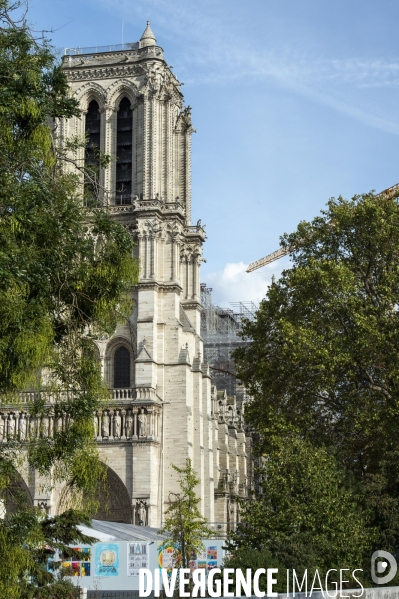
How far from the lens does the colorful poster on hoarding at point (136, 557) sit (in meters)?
19.6

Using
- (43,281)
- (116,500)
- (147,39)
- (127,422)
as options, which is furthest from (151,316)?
(43,281)

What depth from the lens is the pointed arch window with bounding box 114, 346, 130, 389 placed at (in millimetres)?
40219

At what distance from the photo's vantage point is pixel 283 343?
89.5ft

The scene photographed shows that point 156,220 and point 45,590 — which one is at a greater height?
point 156,220

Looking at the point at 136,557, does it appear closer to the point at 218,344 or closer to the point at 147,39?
the point at 147,39

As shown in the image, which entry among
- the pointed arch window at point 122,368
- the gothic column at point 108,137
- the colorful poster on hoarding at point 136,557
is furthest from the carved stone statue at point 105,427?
the colorful poster on hoarding at point 136,557

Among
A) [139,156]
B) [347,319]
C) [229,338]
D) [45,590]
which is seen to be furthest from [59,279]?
[229,338]

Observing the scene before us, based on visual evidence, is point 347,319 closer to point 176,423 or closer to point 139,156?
point 176,423

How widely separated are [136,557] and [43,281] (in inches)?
379

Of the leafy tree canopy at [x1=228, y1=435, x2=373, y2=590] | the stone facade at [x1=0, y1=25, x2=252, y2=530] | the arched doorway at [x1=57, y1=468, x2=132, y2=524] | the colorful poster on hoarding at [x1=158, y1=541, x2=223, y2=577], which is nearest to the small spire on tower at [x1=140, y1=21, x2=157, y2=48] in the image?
the stone facade at [x1=0, y1=25, x2=252, y2=530]

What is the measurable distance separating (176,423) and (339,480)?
54.0 ft

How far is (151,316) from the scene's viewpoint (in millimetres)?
39250

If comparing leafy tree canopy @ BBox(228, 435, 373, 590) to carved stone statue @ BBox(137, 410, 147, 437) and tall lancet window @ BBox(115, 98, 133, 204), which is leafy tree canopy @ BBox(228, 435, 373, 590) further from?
tall lancet window @ BBox(115, 98, 133, 204)

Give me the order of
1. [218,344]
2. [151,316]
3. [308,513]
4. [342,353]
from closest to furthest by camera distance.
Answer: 1. [308,513]
2. [342,353]
3. [151,316]
4. [218,344]
